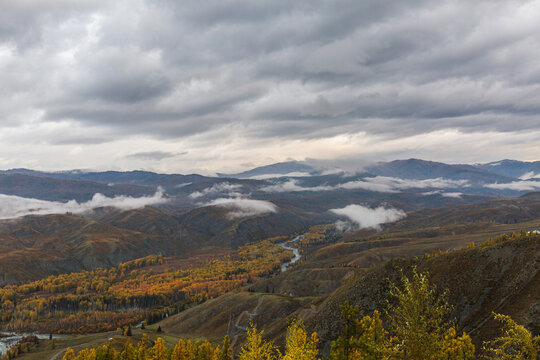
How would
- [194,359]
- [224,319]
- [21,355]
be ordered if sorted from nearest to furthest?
[194,359] < [21,355] < [224,319]

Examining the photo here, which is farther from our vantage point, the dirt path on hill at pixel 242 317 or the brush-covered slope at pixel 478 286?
the dirt path on hill at pixel 242 317

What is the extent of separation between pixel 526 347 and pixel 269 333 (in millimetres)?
121645

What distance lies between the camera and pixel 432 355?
83.5ft

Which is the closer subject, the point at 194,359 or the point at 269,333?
the point at 194,359

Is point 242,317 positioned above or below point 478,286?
below

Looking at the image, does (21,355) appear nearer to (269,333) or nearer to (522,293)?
(269,333)

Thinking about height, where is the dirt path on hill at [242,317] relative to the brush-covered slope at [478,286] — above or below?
below

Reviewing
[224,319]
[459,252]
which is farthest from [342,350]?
[224,319]

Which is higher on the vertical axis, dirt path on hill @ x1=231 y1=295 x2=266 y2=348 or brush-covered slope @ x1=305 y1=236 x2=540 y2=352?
brush-covered slope @ x1=305 y1=236 x2=540 y2=352

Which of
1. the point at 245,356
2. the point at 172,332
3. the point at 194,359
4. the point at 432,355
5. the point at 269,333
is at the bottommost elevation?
the point at 172,332

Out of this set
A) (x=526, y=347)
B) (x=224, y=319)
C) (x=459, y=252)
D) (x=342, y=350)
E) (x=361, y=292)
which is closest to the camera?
(x=526, y=347)

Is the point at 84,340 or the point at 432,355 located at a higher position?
the point at 432,355

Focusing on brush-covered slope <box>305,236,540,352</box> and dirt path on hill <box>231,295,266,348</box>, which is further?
dirt path on hill <box>231,295,266,348</box>

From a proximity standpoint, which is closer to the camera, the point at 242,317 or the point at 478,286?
the point at 478,286
